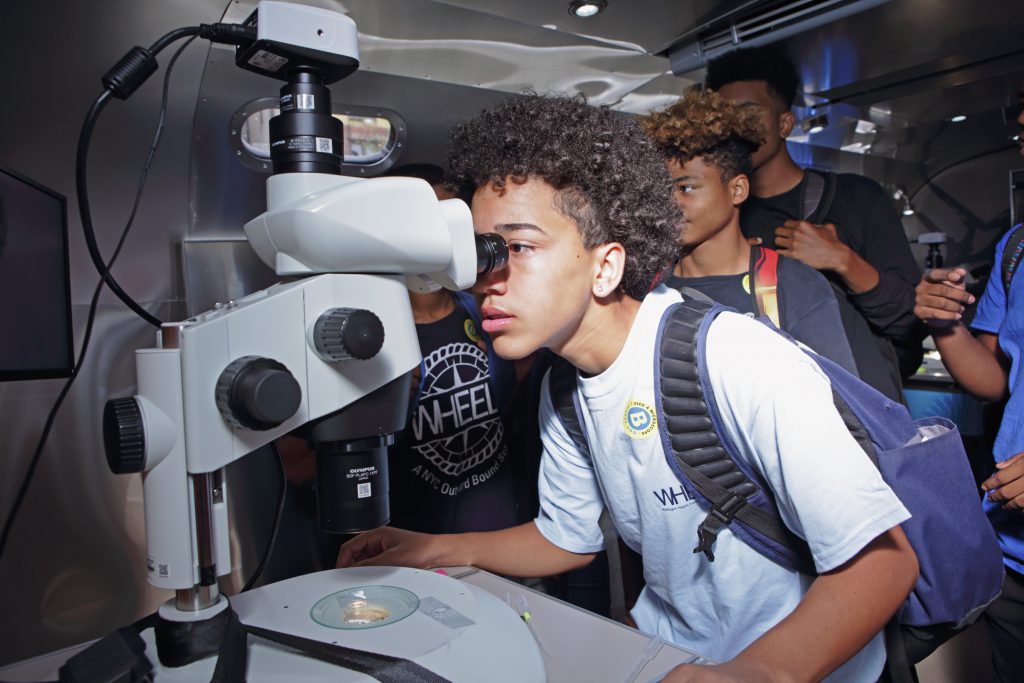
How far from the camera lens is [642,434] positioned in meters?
1.06

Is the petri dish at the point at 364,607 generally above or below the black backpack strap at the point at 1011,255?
below

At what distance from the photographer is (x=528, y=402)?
1.84m

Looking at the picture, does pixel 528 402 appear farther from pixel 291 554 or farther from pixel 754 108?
pixel 754 108

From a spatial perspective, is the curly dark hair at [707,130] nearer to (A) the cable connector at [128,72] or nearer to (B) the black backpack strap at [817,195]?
(B) the black backpack strap at [817,195]

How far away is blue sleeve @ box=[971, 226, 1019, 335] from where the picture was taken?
1.71 metres

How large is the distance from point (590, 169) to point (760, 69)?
1400 mm

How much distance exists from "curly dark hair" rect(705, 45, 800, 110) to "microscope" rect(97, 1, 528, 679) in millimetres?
1722

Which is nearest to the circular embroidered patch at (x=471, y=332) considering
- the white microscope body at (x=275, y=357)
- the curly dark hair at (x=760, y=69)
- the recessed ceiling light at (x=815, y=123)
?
the white microscope body at (x=275, y=357)

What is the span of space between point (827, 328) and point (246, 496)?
1598 mm

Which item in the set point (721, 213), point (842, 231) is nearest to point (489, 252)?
Answer: point (721, 213)

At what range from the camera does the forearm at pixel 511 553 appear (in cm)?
120

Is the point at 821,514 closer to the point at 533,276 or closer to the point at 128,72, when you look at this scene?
the point at 533,276

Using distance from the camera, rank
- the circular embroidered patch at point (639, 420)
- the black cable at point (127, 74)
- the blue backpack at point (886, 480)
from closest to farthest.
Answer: the black cable at point (127, 74) < the blue backpack at point (886, 480) < the circular embroidered patch at point (639, 420)

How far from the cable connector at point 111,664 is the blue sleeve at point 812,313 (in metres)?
1.56
